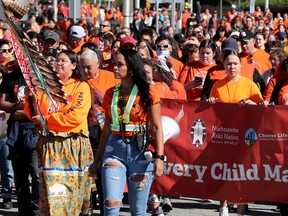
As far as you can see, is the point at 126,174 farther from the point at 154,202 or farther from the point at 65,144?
the point at 154,202

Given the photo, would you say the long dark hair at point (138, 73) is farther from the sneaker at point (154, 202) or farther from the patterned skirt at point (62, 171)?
the sneaker at point (154, 202)

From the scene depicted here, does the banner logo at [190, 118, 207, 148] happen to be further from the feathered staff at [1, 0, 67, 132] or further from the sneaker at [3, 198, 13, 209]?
the feathered staff at [1, 0, 67, 132]

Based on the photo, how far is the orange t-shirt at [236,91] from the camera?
33.1 feet

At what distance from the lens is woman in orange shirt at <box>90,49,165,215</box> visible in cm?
777

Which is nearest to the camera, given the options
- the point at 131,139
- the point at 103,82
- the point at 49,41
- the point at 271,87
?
the point at 131,139

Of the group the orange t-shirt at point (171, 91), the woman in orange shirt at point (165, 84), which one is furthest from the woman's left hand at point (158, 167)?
the orange t-shirt at point (171, 91)

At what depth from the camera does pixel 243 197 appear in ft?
33.5

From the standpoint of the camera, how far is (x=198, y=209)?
11.2 metres

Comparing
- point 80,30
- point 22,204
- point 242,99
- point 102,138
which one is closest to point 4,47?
point 80,30

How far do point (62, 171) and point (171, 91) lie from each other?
2.16 m

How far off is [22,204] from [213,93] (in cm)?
237

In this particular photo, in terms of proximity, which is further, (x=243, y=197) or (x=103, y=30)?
(x=103, y=30)

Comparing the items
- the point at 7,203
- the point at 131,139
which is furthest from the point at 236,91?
the point at 7,203

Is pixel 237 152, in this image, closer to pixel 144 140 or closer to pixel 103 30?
pixel 144 140
